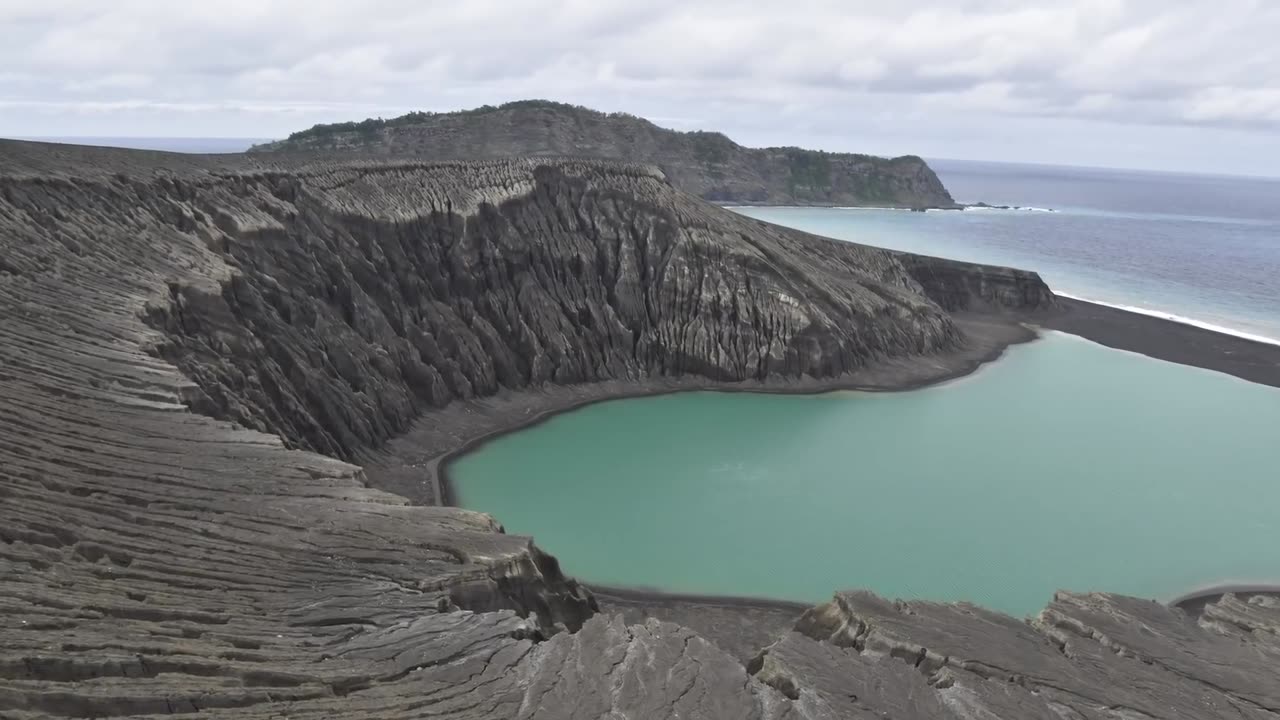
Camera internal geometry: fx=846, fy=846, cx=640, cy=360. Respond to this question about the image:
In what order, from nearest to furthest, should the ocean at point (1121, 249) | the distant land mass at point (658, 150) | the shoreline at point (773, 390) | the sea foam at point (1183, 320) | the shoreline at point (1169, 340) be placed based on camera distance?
1. the shoreline at point (773, 390)
2. the shoreline at point (1169, 340)
3. the sea foam at point (1183, 320)
4. the ocean at point (1121, 249)
5. the distant land mass at point (658, 150)

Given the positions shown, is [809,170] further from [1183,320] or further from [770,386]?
[770,386]

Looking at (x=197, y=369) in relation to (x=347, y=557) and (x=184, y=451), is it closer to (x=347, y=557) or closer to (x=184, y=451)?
(x=184, y=451)

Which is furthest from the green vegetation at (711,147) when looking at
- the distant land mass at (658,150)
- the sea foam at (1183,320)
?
the sea foam at (1183,320)

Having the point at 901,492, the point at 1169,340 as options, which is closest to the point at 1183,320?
the point at 1169,340

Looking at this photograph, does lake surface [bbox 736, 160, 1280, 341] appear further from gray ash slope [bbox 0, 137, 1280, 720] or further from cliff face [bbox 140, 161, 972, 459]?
gray ash slope [bbox 0, 137, 1280, 720]

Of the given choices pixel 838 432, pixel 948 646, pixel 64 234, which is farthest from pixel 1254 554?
pixel 64 234

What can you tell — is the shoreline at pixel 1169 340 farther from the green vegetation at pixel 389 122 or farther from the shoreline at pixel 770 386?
the green vegetation at pixel 389 122
